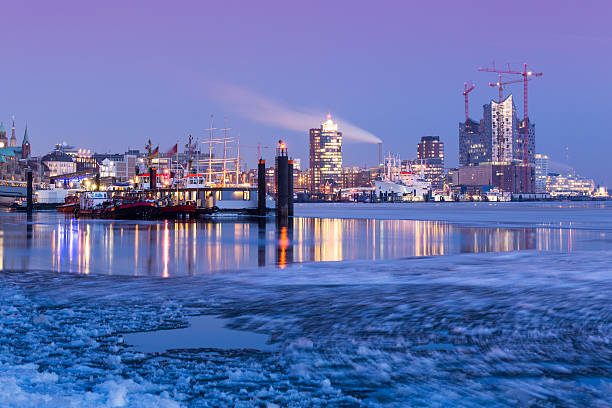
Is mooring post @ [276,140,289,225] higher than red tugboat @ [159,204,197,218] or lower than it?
higher

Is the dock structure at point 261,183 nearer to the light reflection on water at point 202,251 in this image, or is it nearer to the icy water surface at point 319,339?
the light reflection on water at point 202,251

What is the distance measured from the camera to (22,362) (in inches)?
296

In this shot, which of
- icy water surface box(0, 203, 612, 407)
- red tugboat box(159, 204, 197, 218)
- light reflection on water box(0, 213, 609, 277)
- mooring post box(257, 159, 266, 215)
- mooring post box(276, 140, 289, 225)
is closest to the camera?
icy water surface box(0, 203, 612, 407)

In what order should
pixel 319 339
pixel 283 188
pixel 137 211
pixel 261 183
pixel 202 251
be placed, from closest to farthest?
pixel 319 339 < pixel 202 251 < pixel 283 188 < pixel 261 183 < pixel 137 211

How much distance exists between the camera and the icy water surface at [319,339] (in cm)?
636

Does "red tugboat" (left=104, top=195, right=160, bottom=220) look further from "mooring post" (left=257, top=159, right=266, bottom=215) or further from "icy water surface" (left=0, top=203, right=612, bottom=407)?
"icy water surface" (left=0, top=203, right=612, bottom=407)

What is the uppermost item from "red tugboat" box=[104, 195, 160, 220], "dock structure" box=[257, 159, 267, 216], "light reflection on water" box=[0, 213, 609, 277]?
"dock structure" box=[257, 159, 267, 216]

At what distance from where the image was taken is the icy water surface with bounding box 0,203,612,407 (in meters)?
6.36

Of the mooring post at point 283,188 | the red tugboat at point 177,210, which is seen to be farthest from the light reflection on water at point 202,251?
the red tugboat at point 177,210

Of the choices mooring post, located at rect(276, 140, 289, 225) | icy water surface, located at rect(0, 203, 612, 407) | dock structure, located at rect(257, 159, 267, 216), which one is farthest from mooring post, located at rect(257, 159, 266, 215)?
icy water surface, located at rect(0, 203, 612, 407)

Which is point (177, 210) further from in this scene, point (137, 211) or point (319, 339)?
point (319, 339)

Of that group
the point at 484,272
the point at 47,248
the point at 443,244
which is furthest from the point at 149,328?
the point at 443,244

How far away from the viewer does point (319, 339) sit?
8.88 m

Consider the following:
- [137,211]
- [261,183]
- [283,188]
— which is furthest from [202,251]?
[137,211]
